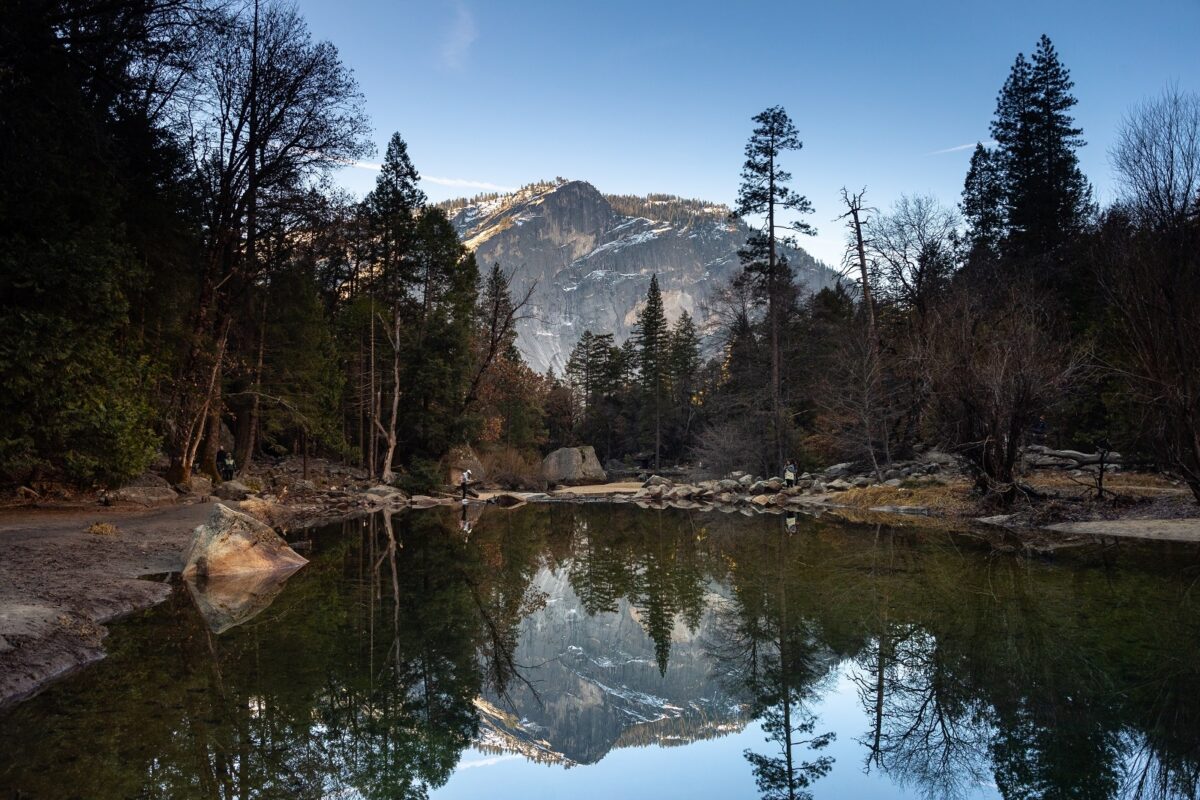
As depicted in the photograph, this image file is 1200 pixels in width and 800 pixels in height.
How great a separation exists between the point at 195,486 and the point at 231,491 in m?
0.99

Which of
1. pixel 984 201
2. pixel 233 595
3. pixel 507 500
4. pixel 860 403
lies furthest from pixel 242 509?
pixel 984 201

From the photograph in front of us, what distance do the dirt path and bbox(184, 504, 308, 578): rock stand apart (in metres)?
0.50

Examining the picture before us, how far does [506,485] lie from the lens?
32.0 m

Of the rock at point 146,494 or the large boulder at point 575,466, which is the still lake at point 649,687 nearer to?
the rock at point 146,494

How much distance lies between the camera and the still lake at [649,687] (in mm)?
3758

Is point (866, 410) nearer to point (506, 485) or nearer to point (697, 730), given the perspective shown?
point (506, 485)

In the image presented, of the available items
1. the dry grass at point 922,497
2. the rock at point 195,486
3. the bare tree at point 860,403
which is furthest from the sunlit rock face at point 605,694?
the bare tree at point 860,403

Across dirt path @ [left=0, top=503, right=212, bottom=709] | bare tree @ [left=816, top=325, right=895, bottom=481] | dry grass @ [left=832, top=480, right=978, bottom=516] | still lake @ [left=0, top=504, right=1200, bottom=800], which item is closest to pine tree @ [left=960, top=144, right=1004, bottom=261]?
bare tree @ [left=816, top=325, right=895, bottom=481]

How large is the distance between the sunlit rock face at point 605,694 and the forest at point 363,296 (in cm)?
967

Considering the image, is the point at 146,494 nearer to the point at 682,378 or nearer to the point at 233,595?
the point at 233,595

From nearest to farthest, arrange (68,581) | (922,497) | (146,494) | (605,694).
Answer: (605,694) < (68,581) < (146,494) < (922,497)

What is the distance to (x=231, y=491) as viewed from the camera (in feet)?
54.9

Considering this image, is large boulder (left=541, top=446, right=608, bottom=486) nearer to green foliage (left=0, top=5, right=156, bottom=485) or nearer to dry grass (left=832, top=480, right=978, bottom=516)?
dry grass (left=832, top=480, right=978, bottom=516)

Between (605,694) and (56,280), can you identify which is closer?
(605,694)
